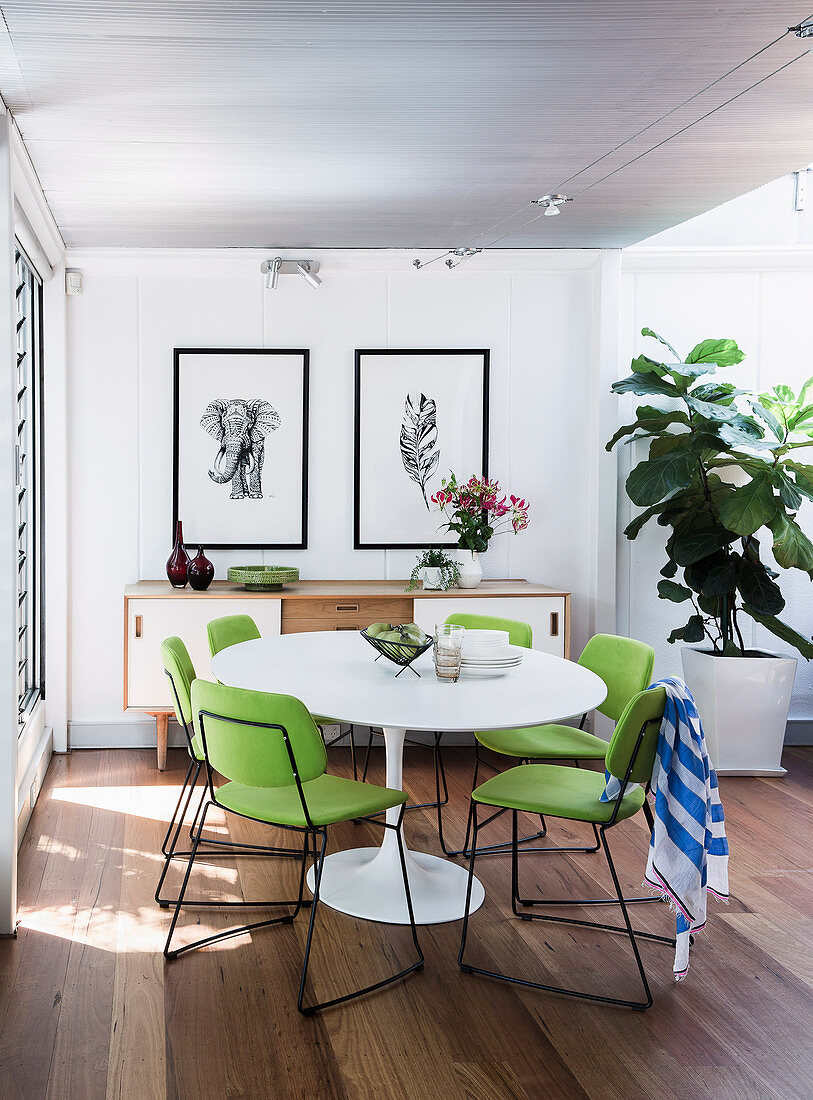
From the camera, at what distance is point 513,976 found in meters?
2.74

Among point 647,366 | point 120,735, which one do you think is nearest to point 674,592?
point 647,366

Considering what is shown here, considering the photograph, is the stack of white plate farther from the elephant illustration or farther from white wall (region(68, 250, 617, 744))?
the elephant illustration

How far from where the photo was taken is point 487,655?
3170mm

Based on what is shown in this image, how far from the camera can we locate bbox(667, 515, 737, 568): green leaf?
4.66 metres

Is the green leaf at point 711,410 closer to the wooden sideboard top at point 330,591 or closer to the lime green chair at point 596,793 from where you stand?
the wooden sideboard top at point 330,591

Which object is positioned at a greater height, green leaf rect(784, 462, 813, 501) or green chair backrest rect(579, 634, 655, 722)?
green leaf rect(784, 462, 813, 501)

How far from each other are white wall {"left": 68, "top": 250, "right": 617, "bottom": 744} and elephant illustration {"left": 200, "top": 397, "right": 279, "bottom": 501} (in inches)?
9.9

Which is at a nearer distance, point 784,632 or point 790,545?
point 790,545

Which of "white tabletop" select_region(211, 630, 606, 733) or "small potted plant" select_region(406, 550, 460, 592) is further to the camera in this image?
"small potted plant" select_region(406, 550, 460, 592)

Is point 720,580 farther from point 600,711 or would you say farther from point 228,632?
point 228,632

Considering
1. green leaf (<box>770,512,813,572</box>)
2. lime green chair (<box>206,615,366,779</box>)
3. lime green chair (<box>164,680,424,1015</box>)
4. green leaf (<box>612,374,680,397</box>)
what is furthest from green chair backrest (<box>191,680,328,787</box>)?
green leaf (<box>612,374,680,397</box>)

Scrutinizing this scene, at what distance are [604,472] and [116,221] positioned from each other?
283 centimetres

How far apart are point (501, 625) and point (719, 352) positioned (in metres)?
2.06

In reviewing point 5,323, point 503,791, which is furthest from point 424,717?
point 5,323
